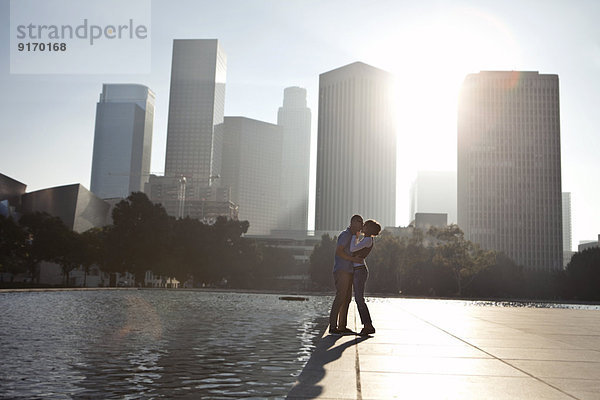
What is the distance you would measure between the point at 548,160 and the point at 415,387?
197 metres

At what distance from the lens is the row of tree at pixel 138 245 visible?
2415 inches

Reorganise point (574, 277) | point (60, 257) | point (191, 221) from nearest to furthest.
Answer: point (60, 257) < point (191, 221) < point (574, 277)

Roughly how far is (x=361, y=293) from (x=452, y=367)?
3.62 m

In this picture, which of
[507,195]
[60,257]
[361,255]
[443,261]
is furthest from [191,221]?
[507,195]

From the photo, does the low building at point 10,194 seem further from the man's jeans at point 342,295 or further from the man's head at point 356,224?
the man's head at point 356,224

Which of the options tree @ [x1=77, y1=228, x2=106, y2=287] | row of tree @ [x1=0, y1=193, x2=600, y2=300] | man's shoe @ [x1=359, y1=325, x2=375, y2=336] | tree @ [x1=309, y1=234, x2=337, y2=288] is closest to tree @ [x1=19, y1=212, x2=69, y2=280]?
row of tree @ [x1=0, y1=193, x2=600, y2=300]

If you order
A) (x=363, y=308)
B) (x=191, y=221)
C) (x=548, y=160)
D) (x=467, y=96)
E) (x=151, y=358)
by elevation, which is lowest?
(x=151, y=358)

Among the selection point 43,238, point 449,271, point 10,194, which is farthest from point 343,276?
point 10,194

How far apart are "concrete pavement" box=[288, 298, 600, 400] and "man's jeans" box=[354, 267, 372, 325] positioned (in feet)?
1.20

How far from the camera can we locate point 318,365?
19.3ft

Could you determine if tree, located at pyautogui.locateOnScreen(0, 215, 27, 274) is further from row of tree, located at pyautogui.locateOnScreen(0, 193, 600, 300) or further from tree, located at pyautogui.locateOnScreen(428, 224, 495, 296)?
tree, located at pyautogui.locateOnScreen(428, 224, 495, 296)

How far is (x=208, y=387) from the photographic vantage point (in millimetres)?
5758

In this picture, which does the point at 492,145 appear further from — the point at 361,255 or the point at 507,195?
the point at 361,255

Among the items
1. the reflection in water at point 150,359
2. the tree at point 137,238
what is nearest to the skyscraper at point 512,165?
the tree at point 137,238
